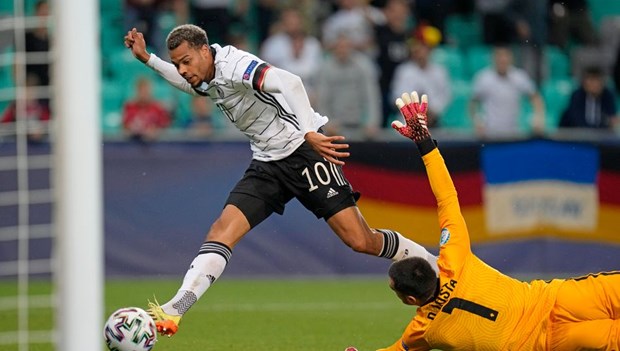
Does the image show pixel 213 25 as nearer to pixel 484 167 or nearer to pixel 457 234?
pixel 484 167

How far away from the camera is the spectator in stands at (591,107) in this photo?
1493 centimetres

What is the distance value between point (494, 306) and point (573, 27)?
1176 cm

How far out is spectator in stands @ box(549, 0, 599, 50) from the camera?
17.5m

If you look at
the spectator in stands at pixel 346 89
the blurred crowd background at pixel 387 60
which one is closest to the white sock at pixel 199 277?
the blurred crowd background at pixel 387 60

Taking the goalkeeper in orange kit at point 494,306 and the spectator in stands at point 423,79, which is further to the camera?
the spectator in stands at point 423,79

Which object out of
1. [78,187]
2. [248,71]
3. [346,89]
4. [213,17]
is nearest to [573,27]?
[346,89]

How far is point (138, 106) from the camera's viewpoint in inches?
568

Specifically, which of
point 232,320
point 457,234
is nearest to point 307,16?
point 232,320

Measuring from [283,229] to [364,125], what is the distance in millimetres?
2009

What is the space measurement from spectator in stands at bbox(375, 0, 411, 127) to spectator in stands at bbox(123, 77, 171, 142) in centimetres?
293

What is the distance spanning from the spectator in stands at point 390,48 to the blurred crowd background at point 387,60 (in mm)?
15

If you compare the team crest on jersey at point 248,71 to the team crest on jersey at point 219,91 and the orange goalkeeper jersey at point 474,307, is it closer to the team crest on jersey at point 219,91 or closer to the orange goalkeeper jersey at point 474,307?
the team crest on jersey at point 219,91

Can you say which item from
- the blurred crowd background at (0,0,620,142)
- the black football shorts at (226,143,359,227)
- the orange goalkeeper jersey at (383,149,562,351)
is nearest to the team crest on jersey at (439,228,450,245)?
the orange goalkeeper jersey at (383,149,562,351)

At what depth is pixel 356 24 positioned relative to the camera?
16.1 m
